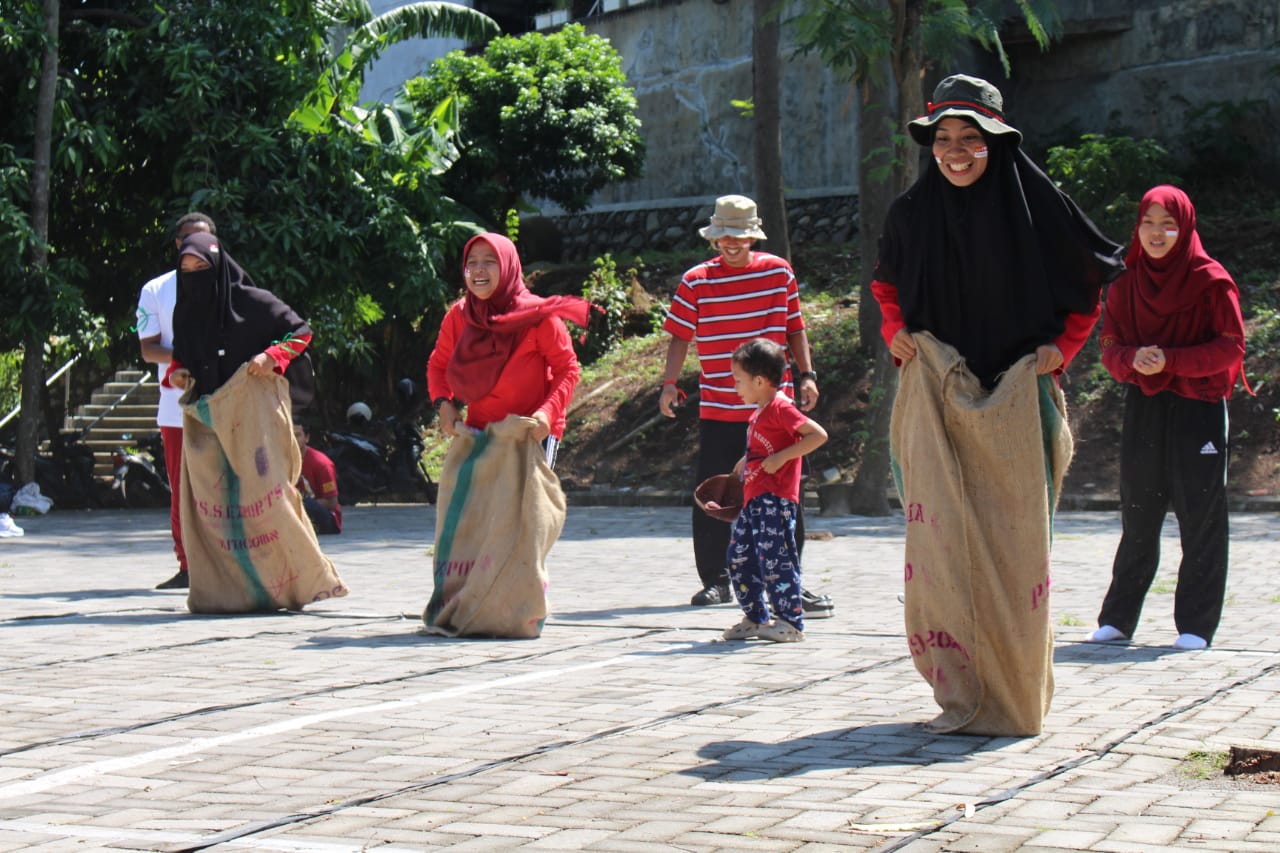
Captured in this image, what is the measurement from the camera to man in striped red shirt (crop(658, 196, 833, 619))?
29.7 feet

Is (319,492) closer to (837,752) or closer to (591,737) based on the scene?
(591,737)

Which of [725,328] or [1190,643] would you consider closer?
[1190,643]

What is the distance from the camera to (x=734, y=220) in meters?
9.05

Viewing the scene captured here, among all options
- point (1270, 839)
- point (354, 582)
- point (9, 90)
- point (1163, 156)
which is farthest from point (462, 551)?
point (1163, 156)

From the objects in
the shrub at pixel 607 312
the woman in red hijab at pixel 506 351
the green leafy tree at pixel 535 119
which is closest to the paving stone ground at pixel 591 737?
the woman in red hijab at pixel 506 351

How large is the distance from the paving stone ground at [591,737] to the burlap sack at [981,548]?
0.57 ft

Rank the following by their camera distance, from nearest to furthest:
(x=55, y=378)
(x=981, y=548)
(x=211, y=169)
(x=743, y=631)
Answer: (x=981, y=548) → (x=743, y=631) → (x=211, y=169) → (x=55, y=378)

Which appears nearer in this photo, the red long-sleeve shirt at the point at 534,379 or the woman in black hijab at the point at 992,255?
the woman in black hijab at the point at 992,255

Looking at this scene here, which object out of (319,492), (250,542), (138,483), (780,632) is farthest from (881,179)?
(138,483)

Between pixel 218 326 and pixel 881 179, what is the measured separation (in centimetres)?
681

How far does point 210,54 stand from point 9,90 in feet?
7.67

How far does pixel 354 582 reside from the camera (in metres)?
10.6

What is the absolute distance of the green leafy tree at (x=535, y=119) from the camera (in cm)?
2508

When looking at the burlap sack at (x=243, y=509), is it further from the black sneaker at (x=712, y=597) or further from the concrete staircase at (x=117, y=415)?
the concrete staircase at (x=117, y=415)
